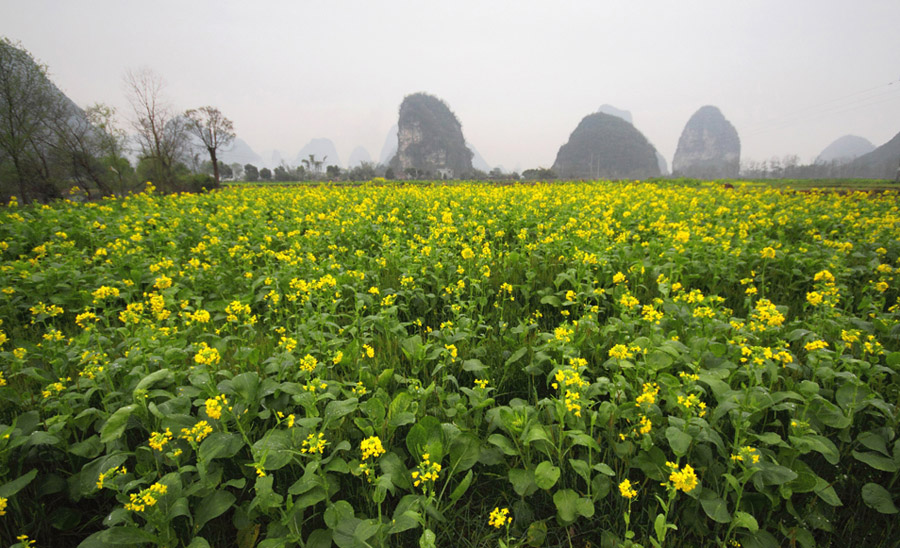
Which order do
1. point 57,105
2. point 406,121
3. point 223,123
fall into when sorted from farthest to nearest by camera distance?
point 406,121 < point 223,123 < point 57,105

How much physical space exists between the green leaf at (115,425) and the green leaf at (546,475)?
7.42 feet

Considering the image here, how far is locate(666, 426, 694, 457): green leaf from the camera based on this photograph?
175 centimetres

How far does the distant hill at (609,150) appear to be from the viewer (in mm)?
136425

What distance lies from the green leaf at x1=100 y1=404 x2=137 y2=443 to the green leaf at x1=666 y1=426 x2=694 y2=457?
116 inches

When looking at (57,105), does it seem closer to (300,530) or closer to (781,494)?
(300,530)

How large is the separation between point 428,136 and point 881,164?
13828 centimetres

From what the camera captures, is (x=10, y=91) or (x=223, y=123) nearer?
(x=10, y=91)

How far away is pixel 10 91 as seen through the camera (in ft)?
65.8

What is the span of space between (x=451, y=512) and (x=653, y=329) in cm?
185

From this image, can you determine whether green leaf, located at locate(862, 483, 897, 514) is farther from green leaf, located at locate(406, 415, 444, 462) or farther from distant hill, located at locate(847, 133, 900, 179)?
distant hill, located at locate(847, 133, 900, 179)

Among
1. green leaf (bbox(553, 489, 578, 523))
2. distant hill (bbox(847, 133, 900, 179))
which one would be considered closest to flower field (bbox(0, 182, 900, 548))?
green leaf (bbox(553, 489, 578, 523))

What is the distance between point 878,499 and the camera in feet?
5.82

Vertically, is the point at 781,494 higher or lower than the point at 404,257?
lower

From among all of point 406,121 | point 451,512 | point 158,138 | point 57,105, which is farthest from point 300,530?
point 406,121
